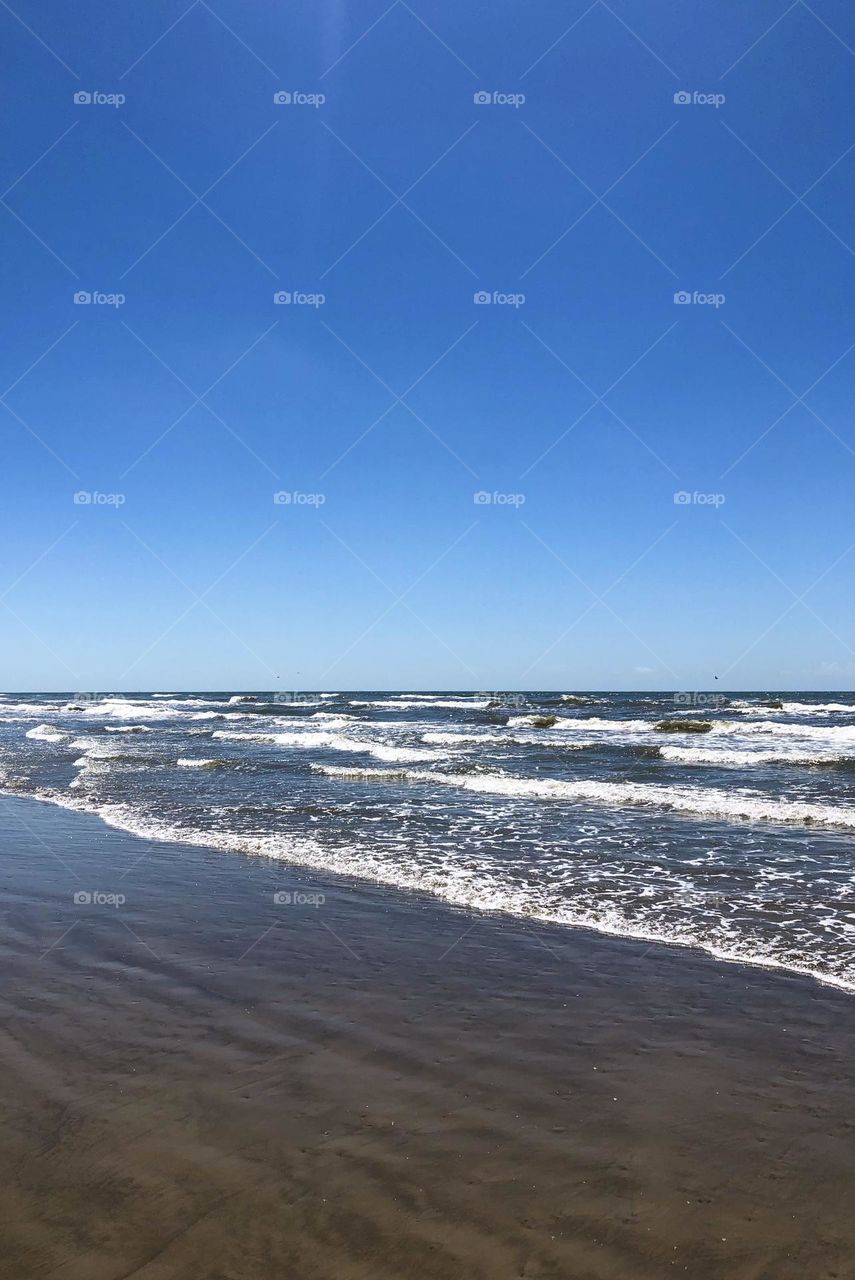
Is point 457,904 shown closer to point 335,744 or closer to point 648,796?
point 648,796

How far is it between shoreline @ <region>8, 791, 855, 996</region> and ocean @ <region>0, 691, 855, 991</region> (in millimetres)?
54

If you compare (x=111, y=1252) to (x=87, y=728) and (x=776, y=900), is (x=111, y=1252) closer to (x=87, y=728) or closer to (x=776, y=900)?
(x=776, y=900)

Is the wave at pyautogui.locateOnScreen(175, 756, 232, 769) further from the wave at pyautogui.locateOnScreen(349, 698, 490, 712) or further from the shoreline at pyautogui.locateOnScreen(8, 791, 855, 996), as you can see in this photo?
the wave at pyautogui.locateOnScreen(349, 698, 490, 712)

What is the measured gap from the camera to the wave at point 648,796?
15.0 meters

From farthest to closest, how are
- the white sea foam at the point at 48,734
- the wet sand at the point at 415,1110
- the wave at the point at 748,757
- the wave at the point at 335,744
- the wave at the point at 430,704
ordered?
the wave at the point at 430,704, the white sea foam at the point at 48,734, the wave at the point at 335,744, the wave at the point at 748,757, the wet sand at the point at 415,1110

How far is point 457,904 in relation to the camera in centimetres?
932

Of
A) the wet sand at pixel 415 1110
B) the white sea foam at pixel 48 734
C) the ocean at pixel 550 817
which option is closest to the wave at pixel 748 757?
the ocean at pixel 550 817

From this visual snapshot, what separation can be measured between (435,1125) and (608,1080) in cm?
131

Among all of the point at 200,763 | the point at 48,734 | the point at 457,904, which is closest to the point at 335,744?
the point at 200,763

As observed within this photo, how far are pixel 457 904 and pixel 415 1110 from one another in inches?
192

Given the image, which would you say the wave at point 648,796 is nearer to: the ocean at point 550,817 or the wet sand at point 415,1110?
the ocean at point 550,817

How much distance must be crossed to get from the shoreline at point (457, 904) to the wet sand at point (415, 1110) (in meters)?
0.20

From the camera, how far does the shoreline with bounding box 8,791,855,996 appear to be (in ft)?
23.3

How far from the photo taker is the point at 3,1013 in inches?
230
